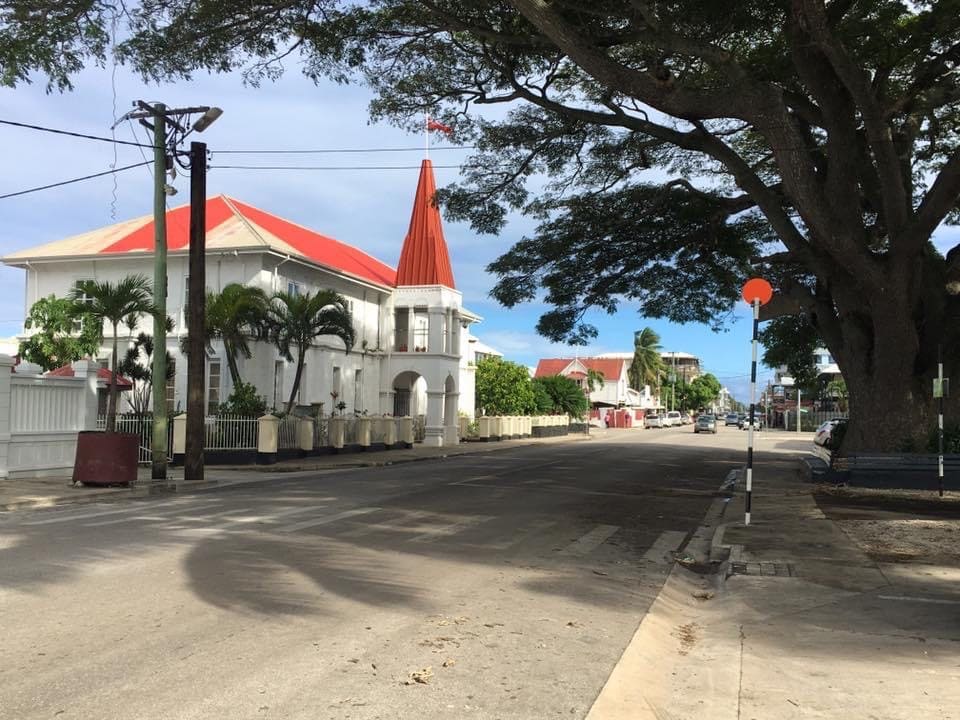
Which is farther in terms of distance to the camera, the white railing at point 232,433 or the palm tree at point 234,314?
the palm tree at point 234,314

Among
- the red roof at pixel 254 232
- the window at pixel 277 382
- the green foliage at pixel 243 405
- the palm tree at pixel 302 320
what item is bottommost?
the green foliage at pixel 243 405

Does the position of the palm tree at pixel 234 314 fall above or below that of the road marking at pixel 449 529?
above

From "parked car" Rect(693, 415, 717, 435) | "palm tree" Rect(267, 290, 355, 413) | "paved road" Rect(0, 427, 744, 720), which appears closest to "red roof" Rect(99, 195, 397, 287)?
"palm tree" Rect(267, 290, 355, 413)

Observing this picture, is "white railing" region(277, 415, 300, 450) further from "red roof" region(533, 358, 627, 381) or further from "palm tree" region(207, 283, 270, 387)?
"red roof" region(533, 358, 627, 381)

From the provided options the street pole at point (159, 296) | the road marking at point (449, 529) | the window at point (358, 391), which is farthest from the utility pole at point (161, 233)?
the window at point (358, 391)

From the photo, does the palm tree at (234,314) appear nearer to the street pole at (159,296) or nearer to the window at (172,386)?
the window at (172,386)

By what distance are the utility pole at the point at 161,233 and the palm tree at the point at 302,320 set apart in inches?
324

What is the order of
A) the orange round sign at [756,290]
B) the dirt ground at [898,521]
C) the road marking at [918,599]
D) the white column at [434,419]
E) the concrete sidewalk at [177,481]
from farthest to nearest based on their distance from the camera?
the white column at [434,419], the concrete sidewalk at [177,481], the orange round sign at [756,290], the dirt ground at [898,521], the road marking at [918,599]

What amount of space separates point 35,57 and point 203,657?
1143 centimetres

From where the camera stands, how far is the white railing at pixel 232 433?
24312 millimetres

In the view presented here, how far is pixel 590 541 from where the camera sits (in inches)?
410

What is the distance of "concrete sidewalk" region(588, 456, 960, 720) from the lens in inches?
185

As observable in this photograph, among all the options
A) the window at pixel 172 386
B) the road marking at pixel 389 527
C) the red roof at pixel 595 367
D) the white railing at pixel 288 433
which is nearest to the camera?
the road marking at pixel 389 527

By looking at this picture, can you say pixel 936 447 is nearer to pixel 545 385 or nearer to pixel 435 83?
pixel 435 83
